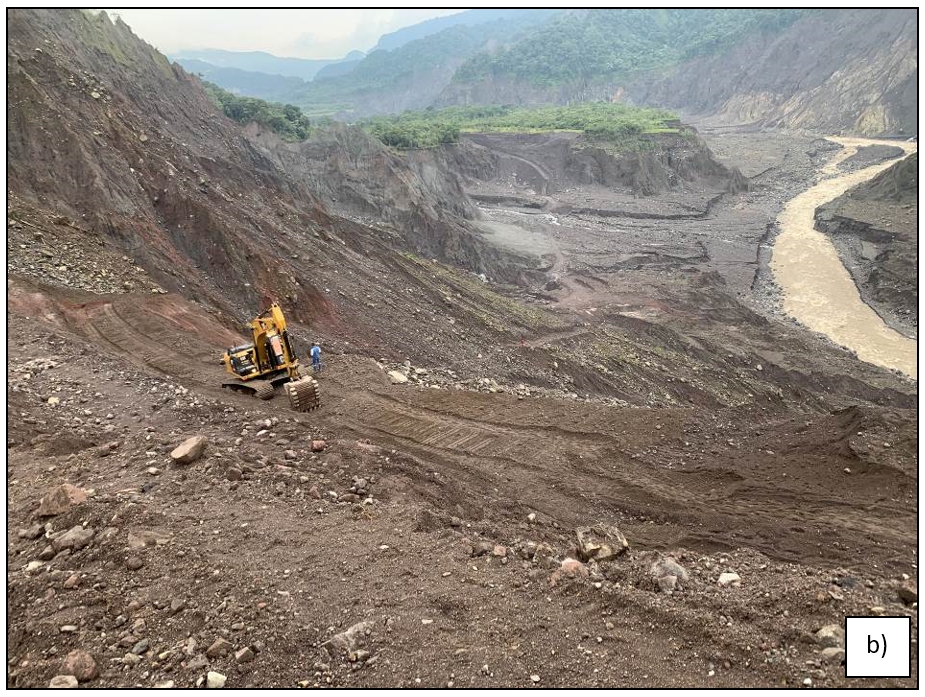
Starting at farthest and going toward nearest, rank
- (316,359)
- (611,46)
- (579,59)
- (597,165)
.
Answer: (611,46)
(579,59)
(597,165)
(316,359)

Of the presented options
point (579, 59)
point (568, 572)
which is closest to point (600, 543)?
point (568, 572)

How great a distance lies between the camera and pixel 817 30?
338ft

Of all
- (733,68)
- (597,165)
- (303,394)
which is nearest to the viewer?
(303,394)

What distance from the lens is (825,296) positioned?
32906mm

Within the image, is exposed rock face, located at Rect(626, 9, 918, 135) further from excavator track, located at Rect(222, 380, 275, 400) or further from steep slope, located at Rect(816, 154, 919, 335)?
excavator track, located at Rect(222, 380, 275, 400)

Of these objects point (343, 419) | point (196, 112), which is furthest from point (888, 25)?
point (343, 419)

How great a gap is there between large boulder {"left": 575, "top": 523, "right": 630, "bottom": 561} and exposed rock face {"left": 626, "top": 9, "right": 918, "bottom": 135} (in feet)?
274

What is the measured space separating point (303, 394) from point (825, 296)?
31.7 meters

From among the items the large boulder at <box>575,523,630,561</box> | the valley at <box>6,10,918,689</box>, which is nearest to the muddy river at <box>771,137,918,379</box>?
the valley at <box>6,10,918,689</box>

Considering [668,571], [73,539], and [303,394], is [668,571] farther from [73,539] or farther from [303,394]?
[303,394]

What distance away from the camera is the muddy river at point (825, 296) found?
2661 cm

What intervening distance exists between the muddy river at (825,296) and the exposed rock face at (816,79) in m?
41.7

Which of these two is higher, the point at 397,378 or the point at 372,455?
the point at 397,378

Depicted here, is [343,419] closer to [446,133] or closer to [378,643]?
[378,643]
